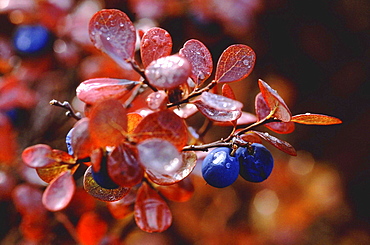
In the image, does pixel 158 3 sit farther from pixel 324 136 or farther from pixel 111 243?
pixel 324 136

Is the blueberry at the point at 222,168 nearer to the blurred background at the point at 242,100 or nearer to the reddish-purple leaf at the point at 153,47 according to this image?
the reddish-purple leaf at the point at 153,47

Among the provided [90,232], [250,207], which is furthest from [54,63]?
[250,207]

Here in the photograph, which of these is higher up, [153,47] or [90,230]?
[153,47]

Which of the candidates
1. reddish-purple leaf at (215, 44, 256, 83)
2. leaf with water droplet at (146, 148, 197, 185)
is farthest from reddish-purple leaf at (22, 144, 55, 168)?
reddish-purple leaf at (215, 44, 256, 83)

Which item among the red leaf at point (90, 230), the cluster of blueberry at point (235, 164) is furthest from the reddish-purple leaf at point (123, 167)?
the red leaf at point (90, 230)

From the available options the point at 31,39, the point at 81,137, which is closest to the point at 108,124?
the point at 81,137

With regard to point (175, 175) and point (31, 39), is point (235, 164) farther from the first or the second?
point (31, 39)
